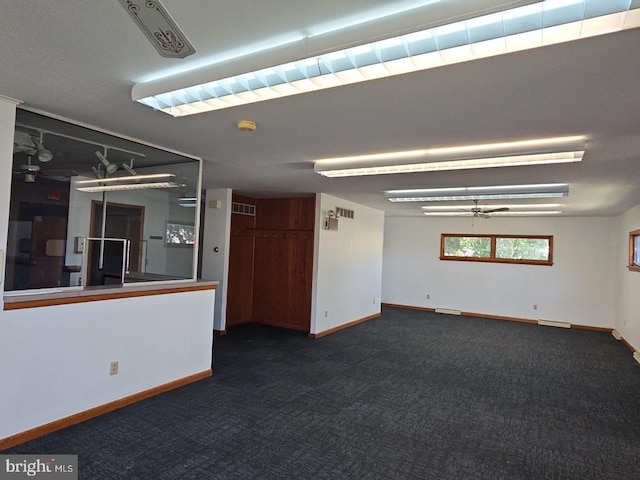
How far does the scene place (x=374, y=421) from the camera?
10.8ft

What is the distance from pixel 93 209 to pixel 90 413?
1779mm

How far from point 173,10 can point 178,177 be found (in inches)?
116

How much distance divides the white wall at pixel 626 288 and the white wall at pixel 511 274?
1.23 feet

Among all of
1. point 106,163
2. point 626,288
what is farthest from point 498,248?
point 106,163

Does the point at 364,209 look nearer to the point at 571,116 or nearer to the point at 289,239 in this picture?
the point at 289,239

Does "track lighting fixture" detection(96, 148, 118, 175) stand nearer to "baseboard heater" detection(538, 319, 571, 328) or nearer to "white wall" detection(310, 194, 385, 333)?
"white wall" detection(310, 194, 385, 333)

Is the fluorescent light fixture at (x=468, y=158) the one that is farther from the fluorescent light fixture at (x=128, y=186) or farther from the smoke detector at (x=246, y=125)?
the fluorescent light fixture at (x=128, y=186)

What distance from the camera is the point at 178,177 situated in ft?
14.1

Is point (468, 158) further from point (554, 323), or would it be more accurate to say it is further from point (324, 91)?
point (554, 323)

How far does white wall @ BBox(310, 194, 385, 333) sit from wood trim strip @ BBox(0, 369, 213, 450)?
2.69 metres

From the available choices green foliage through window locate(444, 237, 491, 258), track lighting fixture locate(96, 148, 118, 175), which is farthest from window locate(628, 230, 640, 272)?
track lighting fixture locate(96, 148, 118, 175)

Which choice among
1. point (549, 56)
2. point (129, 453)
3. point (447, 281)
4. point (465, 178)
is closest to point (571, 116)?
point (549, 56)

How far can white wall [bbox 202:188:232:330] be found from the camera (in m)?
6.19

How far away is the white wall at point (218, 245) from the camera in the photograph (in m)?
6.19
